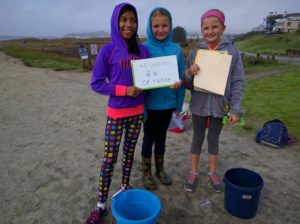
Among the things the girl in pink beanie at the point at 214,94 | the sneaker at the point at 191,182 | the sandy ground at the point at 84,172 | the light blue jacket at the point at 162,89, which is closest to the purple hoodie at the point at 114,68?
the light blue jacket at the point at 162,89

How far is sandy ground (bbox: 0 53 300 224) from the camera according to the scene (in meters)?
2.87

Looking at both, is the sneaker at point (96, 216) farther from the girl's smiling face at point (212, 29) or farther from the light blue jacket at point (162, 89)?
the girl's smiling face at point (212, 29)

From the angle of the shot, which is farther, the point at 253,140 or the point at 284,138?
the point at 253,140

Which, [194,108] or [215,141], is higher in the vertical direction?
[194,108]

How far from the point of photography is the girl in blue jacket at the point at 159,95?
2686 millimetres

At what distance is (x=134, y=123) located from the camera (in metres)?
2.72

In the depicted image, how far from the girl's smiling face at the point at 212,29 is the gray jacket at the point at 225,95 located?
12 cm

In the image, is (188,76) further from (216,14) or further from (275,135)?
(275,135)

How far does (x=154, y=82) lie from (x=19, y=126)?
4373mm

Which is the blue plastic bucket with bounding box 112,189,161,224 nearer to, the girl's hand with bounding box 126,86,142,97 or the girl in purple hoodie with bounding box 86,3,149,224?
the girl in purple hoodie with bounding box 86,3,149,224

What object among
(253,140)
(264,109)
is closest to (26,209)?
(253,140)

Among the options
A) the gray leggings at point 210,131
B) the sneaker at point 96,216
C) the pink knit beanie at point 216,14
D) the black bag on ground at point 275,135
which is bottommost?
the sneaker at point 96,216

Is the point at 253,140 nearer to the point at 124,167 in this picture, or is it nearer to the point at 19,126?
the point at 124,167

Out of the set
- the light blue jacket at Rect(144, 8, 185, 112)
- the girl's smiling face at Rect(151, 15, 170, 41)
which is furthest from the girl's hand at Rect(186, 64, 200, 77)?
the girl's smiling face at Rect(151, 15, 170, 41)
